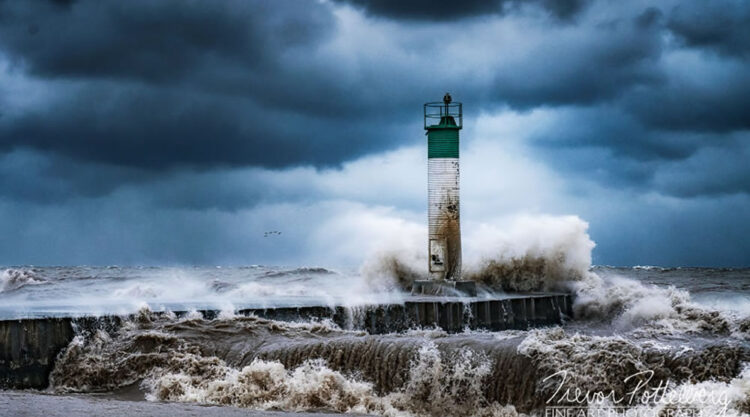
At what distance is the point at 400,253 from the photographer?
26.0m

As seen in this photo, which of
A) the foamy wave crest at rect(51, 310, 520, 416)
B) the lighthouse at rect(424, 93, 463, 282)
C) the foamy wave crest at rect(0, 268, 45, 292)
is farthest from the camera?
the foamy wave crest at rect(0, 268, 45, 292)

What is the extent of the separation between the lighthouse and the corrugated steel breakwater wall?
75.5 inches

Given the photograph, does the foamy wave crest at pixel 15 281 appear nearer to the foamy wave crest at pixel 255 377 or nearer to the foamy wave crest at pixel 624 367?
the foamy wave crest at pixel 255 377

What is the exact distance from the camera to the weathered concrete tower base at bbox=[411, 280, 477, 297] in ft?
68.4

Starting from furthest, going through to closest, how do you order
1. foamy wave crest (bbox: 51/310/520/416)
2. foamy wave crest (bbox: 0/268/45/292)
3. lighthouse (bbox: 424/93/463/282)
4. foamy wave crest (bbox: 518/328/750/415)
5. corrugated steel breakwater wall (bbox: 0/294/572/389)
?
foamy wave crest (bbox: 0/268/45/292) < lighthouse (bbox: 424/93/463/282) < corrugated steel breakwater wall (bbox: 0/294/572/389) < foamy wave crest (bbox: 51/310/520/416) < foamy wave crest (bbox: 518/328/750/415)

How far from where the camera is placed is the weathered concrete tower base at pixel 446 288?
68.4 ft

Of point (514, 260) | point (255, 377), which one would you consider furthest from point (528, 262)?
point (255, 377)

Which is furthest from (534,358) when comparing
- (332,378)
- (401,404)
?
(332,378)

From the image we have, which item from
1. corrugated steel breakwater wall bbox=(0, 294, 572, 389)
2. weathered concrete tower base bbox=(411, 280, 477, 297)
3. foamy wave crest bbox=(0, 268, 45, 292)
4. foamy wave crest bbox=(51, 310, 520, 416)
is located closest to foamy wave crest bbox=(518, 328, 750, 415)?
foamy wave crest bbox=(51, 310, 520, 416)

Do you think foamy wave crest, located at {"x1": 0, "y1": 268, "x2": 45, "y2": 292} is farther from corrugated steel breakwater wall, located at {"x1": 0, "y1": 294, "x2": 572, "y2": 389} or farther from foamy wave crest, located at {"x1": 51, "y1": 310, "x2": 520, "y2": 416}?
foamy wave crest, located at {"x1": 51, "y1": 310, "x2": 520, "y2": 416}

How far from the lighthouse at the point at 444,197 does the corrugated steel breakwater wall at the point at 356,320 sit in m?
1.92

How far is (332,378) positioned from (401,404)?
38.4 inches

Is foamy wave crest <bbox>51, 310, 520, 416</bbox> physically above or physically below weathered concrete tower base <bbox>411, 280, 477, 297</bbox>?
below

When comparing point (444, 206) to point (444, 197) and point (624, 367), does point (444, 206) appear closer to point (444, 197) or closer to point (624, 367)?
point (444, 197)
